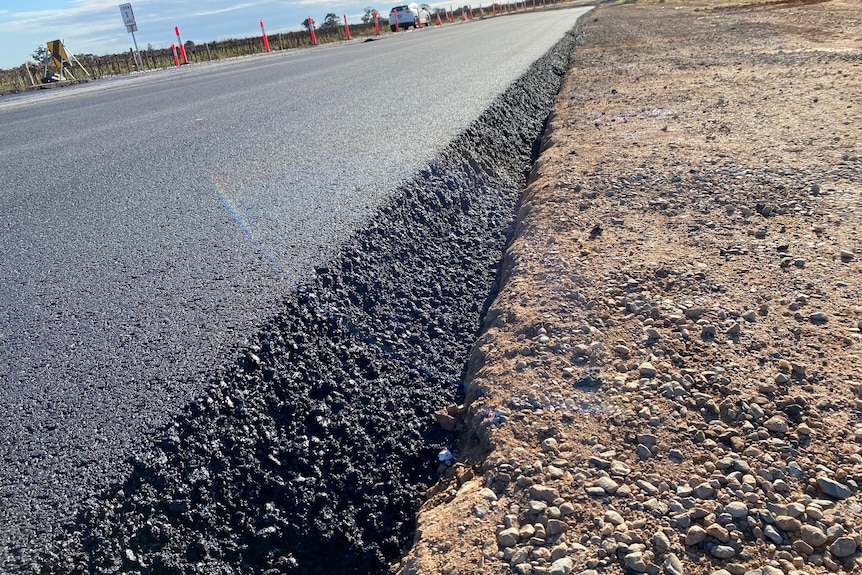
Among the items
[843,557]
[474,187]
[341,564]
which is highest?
[474,187]

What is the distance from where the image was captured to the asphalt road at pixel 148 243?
6.55 ft

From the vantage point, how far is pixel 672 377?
238 cm

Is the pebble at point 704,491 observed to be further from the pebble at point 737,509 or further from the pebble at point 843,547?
the pebble at point 843,547

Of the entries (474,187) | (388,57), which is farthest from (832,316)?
(388,57)

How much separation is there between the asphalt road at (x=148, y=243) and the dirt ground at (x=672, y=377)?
1.07m

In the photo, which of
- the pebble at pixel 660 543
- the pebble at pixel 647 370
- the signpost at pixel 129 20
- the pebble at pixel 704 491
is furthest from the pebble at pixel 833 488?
the signpost at pixel 129 20

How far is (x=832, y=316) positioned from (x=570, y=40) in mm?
16710

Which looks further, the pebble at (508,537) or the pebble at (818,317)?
the pebble at (818,317)

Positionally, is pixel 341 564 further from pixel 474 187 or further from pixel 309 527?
pixel 474 187

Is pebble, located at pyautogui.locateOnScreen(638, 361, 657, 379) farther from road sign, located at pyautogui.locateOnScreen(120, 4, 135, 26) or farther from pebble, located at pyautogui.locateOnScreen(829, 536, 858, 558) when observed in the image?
road sign, located at pyautogui.locateOnScreen(120, 4, 135, 26)

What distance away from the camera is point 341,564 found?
2.08 m

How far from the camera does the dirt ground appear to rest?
1.73 metres

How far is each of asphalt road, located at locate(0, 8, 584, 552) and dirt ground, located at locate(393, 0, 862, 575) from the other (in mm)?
1066

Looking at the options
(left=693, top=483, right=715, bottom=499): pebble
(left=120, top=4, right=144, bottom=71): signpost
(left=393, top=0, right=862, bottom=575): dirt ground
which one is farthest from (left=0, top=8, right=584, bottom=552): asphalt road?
(left=120, top=4, right=144, bottom=71): signpost
